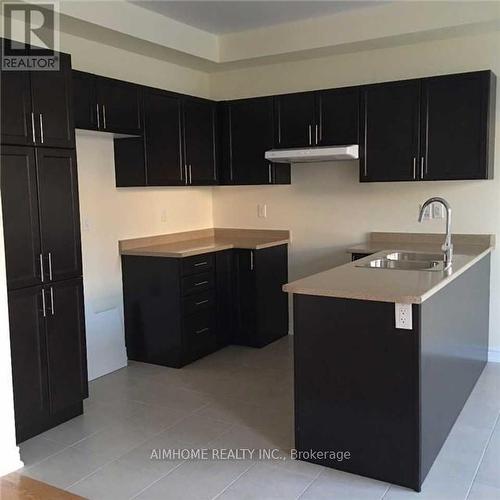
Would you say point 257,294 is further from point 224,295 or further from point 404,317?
point 404,317

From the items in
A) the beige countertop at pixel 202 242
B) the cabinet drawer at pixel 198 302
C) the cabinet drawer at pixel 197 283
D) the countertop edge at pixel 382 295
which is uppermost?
the beige countertop at pixel 202 242

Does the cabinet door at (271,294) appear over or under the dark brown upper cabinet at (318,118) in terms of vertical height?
under

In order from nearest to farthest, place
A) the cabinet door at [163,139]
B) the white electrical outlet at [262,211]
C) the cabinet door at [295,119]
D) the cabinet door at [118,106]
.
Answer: the cabinet door at [118,106], the cabinet door at [163,139], the cabinet door at [295,119], the white electrical outlet at [262,211]

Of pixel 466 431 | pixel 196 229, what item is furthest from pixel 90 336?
pixel 466 431

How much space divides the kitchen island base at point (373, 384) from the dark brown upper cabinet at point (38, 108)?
68.6 inches

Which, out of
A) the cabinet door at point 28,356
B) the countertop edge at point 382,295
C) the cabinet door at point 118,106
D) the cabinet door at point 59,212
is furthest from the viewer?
the cabinet door at point 118,106

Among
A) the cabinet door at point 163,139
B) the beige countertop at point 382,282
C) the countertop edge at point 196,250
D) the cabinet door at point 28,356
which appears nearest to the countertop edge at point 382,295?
the beige countertop at point 382,282

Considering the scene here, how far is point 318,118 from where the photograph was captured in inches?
178

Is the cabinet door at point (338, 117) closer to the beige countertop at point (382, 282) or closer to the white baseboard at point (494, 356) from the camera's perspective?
the beige countertop at point (382, 282)

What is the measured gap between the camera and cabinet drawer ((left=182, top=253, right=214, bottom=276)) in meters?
4.31

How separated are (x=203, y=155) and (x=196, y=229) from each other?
0.83 meters

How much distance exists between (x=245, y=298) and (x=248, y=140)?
1.43m

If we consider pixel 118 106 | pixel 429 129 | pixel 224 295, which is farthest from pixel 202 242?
pixel 429 129

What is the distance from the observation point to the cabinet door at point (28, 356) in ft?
9.82
